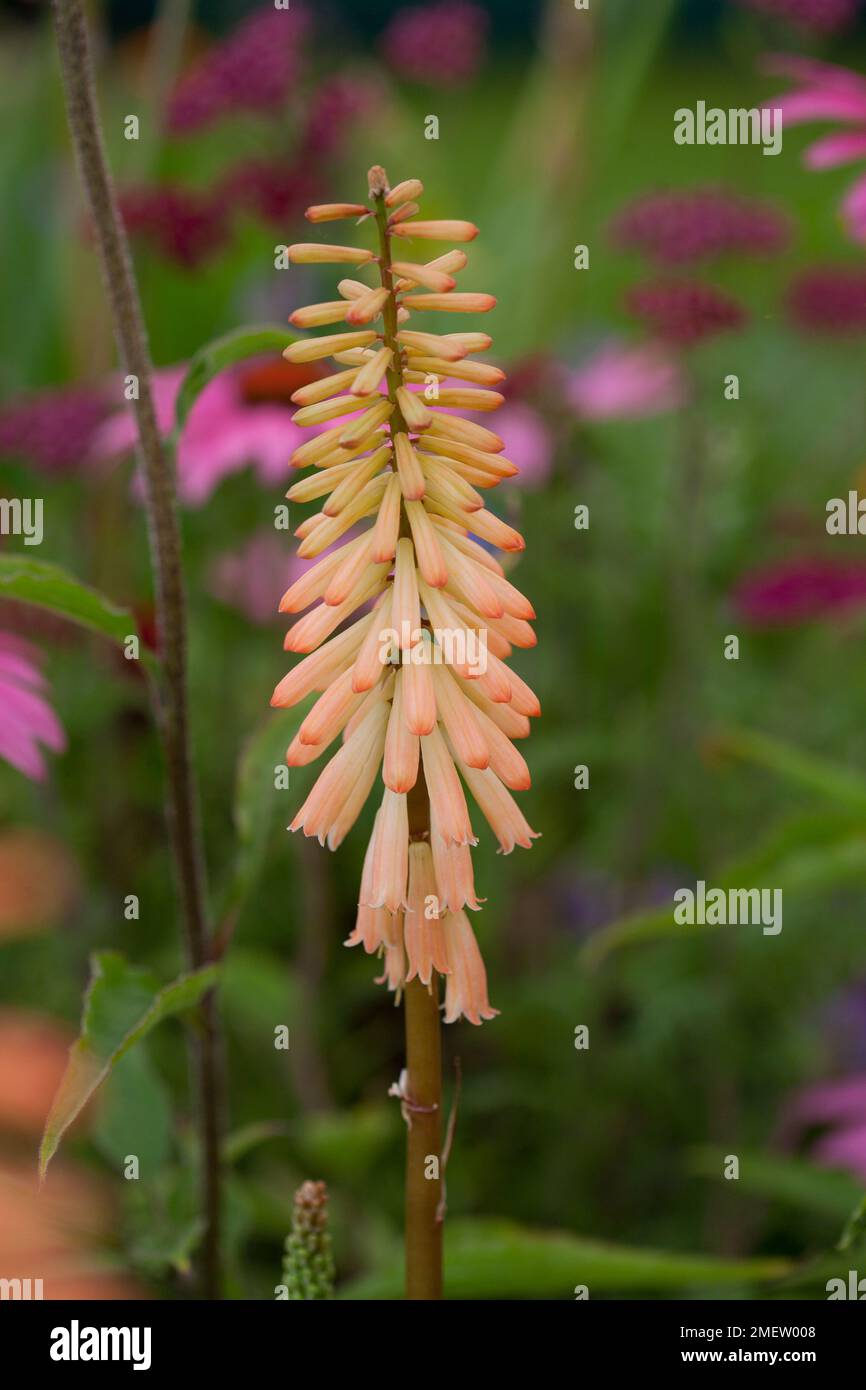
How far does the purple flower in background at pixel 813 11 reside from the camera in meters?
1.98

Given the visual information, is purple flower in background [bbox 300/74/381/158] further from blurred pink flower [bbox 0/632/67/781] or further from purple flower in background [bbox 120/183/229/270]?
blurred pink flower [bbox 0/632/67/781]

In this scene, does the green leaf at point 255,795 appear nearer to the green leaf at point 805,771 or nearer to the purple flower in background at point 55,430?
the green leaf at point 805,771

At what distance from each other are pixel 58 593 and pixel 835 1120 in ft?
4.05

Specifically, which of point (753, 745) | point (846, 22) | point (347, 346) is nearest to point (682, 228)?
point (846, 22)

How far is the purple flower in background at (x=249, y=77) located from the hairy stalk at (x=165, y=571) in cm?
93

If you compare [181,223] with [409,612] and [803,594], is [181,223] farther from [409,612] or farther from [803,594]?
[409,612]

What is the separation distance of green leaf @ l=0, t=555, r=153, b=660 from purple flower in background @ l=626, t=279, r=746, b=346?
1.04 meters

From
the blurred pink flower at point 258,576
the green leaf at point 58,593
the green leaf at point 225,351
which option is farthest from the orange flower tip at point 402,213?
the blurred pink flower at point 258,576

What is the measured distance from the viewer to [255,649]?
2.25m

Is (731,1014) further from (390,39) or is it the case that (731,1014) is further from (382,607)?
(390,39)

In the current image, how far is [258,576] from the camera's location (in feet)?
6.05

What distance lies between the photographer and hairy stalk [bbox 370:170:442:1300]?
728 mm

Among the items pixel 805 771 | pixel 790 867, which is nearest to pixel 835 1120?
pixel 790 867

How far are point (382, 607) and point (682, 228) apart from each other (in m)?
1.29
